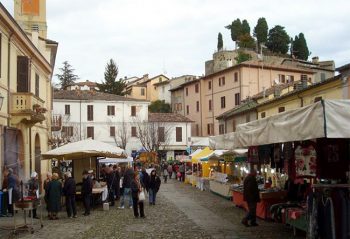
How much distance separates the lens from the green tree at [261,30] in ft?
295

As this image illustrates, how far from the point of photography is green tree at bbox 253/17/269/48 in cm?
8981

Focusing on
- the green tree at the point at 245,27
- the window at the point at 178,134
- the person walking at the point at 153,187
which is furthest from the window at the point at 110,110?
the person walking at the point at 153,187

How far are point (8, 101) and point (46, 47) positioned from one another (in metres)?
12.1

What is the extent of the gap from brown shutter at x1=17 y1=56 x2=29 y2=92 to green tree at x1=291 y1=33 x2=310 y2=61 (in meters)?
72.4

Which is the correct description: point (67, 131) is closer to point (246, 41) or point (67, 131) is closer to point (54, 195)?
point (246, 41)

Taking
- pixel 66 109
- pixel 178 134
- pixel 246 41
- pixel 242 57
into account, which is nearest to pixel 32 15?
pixel 66 109

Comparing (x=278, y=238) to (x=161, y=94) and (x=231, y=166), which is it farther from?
(x=161, y=94)

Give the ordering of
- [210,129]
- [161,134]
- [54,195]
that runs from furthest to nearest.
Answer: [210,129]
[161,134]
[54,195]

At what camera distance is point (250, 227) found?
44.3 ft

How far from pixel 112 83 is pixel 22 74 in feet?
206

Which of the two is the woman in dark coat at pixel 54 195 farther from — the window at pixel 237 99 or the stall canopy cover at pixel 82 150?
the window at pixel 237 99

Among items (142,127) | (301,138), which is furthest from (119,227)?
(142,127)

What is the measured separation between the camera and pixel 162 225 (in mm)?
14508

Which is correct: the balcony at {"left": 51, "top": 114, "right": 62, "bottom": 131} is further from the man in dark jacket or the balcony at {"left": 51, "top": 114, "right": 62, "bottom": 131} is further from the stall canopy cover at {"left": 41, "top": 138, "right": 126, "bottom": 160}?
the man in dark jacket
